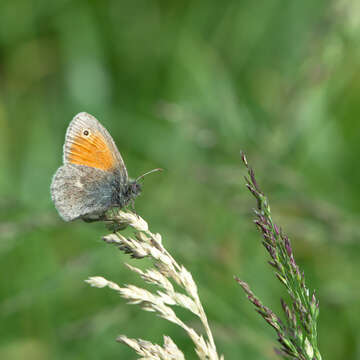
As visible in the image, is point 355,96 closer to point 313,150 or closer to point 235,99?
point 313,150

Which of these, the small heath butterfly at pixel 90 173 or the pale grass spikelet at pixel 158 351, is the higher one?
the pale grass spikelet at pixel 158 351

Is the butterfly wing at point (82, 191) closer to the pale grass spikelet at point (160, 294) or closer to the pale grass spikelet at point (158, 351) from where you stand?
the pale grass spikelet at point (160, 294)

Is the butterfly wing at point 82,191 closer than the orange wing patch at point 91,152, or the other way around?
the butterfly wing at point 82,191

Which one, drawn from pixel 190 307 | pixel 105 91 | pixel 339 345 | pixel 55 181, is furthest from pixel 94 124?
pixel 105 91

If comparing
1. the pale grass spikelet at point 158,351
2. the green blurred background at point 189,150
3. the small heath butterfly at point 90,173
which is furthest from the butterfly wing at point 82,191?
the pale grass spikelet at point 158,351

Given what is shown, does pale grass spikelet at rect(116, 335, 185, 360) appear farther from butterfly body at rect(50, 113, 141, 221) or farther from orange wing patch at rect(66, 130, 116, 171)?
orange wing patch at rect(66, 130, 116, 171)

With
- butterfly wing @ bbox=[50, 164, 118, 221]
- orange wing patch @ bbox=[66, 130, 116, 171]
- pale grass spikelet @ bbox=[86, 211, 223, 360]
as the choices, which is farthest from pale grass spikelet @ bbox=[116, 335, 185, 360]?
orange wing patch @ bbox=[66, 130, 116, 171]

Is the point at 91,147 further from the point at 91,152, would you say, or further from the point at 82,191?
the point at 82,191

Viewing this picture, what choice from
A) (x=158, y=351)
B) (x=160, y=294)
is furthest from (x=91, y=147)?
(x=158, y=351)
